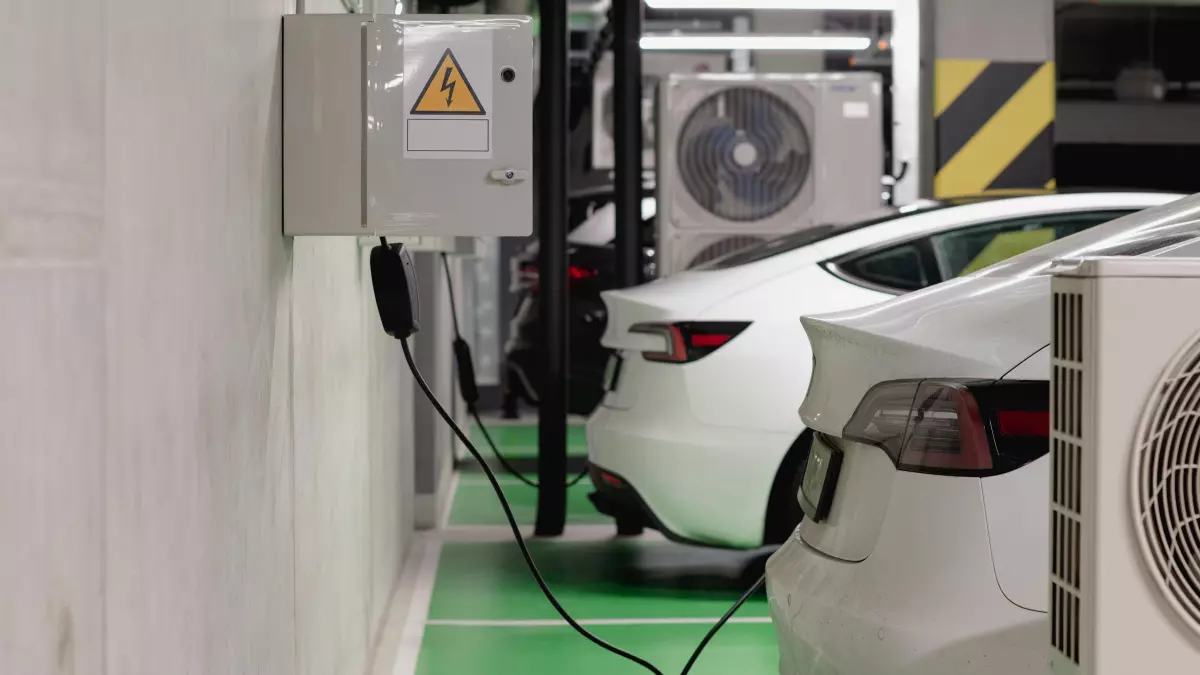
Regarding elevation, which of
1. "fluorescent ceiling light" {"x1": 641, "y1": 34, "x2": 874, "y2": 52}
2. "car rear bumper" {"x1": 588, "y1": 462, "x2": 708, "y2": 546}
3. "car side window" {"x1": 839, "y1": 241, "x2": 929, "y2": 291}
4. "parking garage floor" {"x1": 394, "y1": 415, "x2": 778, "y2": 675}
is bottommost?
"parking garage floor" {"x1": 394, "y1": 415, "x2": 778, "y2": 675}

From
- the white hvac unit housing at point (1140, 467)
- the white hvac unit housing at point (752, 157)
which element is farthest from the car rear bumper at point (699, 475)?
the white hvac unit housing at point (1140, 467)

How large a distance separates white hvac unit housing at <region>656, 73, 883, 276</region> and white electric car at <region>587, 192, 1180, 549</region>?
152 centimetres

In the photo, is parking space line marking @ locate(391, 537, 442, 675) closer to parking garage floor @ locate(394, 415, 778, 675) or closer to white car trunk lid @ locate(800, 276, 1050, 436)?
parking garage floor @ locate(394, 415, 778, 675)

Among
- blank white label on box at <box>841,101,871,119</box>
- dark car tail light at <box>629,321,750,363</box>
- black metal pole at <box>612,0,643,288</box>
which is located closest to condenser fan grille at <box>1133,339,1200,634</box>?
→ dark car tail light at <box>629,321,750,363</box>

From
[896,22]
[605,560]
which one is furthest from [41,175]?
[896,22]

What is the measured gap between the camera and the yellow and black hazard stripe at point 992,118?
7129mm

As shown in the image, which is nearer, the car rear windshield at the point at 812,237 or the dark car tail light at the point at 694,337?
the dark car tail light at the point at 694,337

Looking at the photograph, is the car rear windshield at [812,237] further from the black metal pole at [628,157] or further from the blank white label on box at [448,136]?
the blank white label on box at [448,136]

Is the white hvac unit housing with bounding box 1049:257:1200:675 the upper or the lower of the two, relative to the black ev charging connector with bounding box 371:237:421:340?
lower

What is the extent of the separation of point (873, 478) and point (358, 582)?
5.17 feet

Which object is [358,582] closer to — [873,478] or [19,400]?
[873,478]

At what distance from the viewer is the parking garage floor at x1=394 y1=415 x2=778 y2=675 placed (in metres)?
3.86

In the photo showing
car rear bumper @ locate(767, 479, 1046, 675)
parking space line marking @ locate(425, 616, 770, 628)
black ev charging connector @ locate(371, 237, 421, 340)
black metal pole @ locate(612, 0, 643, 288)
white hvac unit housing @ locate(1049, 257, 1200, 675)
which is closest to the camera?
white hvac unit housing @ locate(1049, 257, 1200, 675)

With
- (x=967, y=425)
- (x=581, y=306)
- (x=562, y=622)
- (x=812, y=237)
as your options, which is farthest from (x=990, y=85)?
(x=967, y=425)
